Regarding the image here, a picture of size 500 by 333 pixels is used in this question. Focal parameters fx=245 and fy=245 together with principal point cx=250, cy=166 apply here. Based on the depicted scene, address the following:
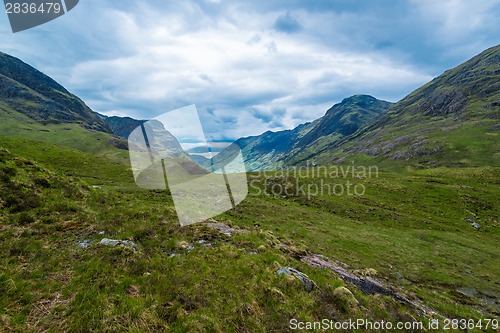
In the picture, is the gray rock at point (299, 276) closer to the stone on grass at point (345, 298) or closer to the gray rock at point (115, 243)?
the stone on grass at point (345, 298)

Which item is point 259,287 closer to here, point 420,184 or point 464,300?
point 464,300

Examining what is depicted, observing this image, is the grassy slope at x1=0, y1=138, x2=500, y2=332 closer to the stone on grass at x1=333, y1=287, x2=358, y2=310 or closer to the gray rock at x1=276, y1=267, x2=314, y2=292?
the stone on grass at x1=333, y1=287, x2=358, y2=310

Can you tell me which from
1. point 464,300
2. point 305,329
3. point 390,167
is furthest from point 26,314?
point 390,167

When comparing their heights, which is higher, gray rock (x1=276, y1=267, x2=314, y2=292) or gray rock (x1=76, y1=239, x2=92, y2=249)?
gray rock (x1=76, y1=239, x2=92, y2=249)

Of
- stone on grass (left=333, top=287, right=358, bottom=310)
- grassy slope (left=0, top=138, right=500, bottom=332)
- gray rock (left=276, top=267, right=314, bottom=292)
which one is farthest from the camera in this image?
gray rock (left=276, top=267, right=314, bottom=292)

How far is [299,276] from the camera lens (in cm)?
1476

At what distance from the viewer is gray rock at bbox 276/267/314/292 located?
14.2 metres

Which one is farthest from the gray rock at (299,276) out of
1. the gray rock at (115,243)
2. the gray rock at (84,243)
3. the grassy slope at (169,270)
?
the gray rock at (84,243)

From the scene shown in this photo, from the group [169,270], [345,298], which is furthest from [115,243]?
[345,298]

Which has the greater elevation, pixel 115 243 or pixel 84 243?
pixel 84 243

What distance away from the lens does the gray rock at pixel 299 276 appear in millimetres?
14219

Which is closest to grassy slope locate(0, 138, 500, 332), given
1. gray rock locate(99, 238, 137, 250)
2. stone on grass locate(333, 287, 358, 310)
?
stone on grass locate(333, 287, 358, 310)

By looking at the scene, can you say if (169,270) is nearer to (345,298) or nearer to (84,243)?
(84,243)

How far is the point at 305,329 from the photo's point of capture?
1093cm
